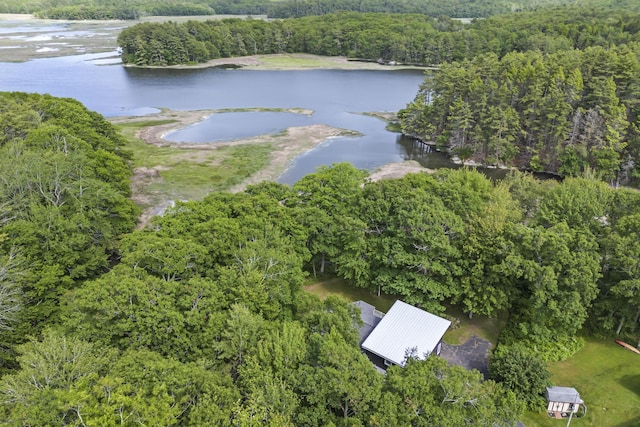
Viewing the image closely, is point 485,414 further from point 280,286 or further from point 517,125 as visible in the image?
point 517,125

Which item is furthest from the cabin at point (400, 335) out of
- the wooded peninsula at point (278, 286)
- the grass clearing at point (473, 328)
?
the grass clearing at point (473, 328)

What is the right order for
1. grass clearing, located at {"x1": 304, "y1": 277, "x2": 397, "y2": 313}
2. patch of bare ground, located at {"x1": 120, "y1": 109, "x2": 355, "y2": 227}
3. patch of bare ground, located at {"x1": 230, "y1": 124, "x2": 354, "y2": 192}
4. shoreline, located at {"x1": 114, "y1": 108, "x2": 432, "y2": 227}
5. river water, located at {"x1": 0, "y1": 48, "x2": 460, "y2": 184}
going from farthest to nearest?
river water, located at {"x1": 0, "y1": 48, "x2": 460, "y2": 184}, patch of bare ground, located at {"x1": 230, "y1": 124, "x2": 354, "y2": 192}, shoreline, located at {"x1": 114, "y1": 108, "x2": 432, "y2": 227}, patch of bare ground, located at {"x1": 120, "y1": 109, "x2": 355, "y2": 227}, grass clearing, located at {"x1": 304, "y1": 277, "x2": 397, "y2": 313}

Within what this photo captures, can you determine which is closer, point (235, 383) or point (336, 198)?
point (235, 383)

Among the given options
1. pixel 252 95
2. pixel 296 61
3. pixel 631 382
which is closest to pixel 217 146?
pixel 252 95

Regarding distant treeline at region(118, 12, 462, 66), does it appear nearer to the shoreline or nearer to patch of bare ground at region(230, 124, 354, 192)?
the shoreline

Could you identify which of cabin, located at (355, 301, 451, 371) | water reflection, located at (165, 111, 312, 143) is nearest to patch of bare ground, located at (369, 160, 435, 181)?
water reflection, located at (165, 111, 312, 143)

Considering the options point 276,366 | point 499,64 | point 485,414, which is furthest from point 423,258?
point 499,64

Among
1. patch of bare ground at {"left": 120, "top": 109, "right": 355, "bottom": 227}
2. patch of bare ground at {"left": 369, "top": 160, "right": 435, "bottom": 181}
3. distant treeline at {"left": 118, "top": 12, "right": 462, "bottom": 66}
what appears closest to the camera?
patch of bare ground at {"left": 120, "top": 109, "right": 355, "bottom": 227}
